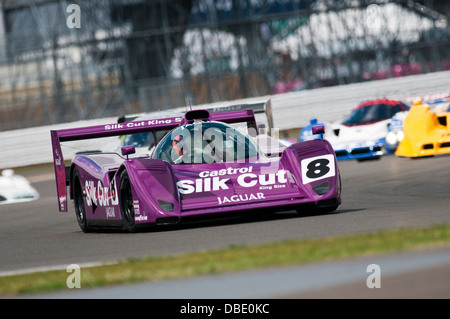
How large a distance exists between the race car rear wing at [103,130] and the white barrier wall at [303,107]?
13.9m

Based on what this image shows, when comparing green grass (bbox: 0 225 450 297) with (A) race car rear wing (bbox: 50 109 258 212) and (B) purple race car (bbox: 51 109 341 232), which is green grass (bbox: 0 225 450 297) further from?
(A) race car rear wing (bbox: 50 109 258 212)

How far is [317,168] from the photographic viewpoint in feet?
31.7

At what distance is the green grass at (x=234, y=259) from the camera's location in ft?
20.4

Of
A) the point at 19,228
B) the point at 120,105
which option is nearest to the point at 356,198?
the point at 19,228

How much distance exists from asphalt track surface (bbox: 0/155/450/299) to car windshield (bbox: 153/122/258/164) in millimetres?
662

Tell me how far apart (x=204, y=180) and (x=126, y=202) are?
2.79ft

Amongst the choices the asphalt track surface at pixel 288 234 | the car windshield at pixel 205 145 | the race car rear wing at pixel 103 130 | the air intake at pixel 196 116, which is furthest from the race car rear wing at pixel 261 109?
the car windshield at pixel 205 145

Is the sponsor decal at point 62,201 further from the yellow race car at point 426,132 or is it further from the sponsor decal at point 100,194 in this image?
the yellow race car at point 426,132

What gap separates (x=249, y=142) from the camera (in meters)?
10.7

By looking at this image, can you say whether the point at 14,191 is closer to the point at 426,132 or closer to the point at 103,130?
the point at 103,130
